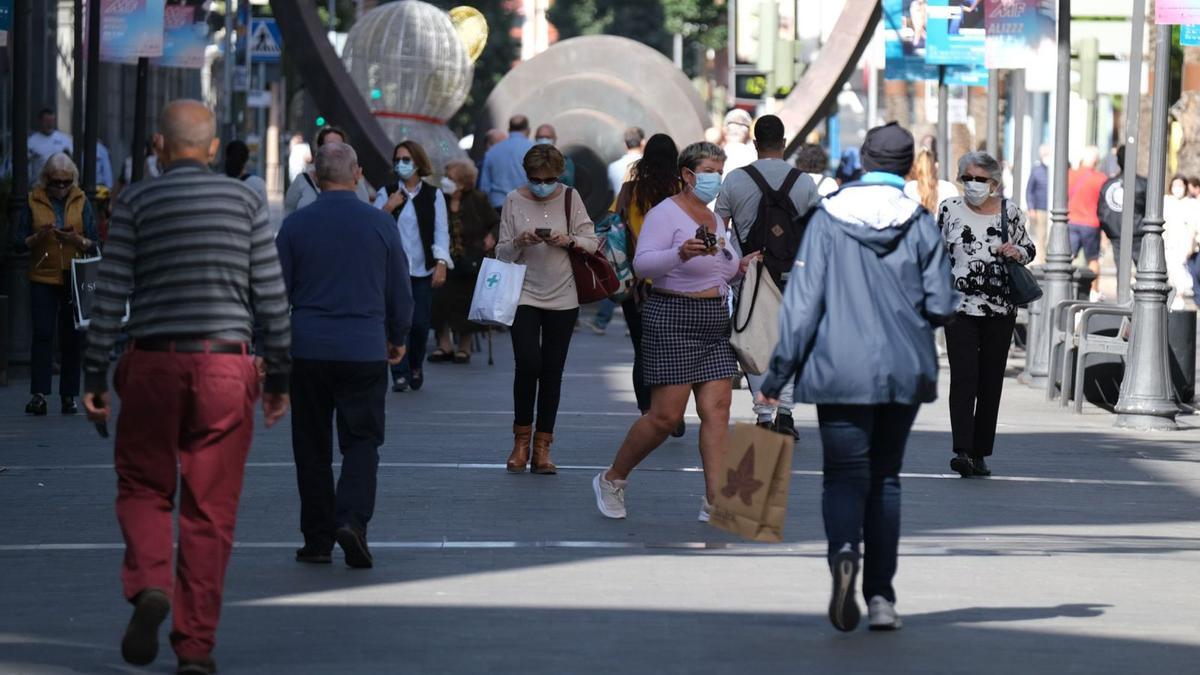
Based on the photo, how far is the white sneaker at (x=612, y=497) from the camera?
10359 mm

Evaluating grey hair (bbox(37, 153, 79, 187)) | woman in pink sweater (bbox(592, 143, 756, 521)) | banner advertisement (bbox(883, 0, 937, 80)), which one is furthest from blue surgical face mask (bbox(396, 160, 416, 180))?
banner advertisement (bbox(883, 0, 937, 80))

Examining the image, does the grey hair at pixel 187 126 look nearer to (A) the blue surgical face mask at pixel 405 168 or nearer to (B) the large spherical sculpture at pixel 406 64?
(A) the blue surgical face mask at pixel 405 168

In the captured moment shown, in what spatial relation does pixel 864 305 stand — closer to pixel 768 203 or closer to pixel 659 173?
pixel 659 173

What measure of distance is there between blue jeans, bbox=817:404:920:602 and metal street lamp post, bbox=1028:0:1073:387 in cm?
1013

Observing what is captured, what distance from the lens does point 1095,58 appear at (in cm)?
3684

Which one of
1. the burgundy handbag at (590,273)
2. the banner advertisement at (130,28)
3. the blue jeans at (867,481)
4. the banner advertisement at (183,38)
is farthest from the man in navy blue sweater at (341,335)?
the banner advertisement at (183,38)

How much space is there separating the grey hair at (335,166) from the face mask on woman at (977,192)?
420cm

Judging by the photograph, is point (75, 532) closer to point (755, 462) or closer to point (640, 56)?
point (755, 462)

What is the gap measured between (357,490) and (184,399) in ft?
6.16

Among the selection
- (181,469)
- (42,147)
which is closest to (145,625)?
(181,469)

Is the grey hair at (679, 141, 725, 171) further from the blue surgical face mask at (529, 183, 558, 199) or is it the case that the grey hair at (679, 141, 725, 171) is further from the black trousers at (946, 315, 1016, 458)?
the black trousers at (946, 315, 1016, 458)

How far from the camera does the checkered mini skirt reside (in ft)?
33.7

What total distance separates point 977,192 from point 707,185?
6.47 ft

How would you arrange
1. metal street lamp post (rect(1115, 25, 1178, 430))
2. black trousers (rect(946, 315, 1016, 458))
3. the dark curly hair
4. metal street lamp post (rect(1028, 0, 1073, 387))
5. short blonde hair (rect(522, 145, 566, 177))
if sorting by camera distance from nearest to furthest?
the dark curly hair → short blonde hair (rect(522, 145, 566, 177)) → black trousers (rect(946, 315, 1016, 458)) → metal street lamp post (rect(1115, 25, 1178, 430)) → metal street lamp post (rect(1028, 0, 1073, 387))
